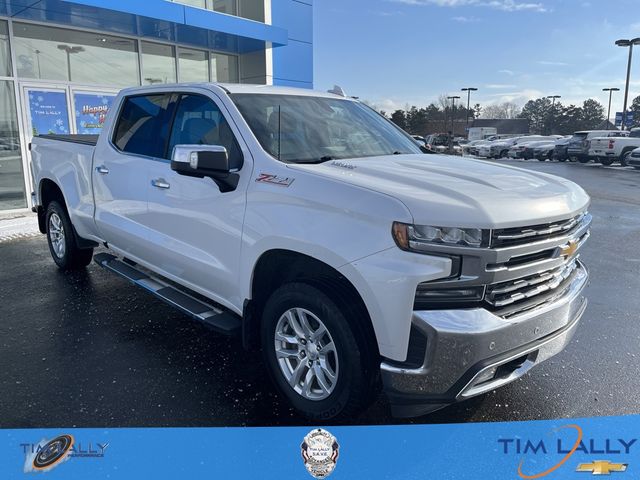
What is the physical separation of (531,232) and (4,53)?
10180 mm

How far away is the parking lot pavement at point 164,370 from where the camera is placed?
10.2 feet

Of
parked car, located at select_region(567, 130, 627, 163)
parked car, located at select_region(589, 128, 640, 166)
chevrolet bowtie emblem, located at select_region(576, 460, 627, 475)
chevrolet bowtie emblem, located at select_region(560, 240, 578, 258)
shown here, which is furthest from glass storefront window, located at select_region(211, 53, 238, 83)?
parked car, located at select_region(567, 130, 627, 163)

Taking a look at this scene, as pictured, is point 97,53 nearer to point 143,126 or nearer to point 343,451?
point 143,126

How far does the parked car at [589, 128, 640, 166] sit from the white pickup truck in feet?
75.6

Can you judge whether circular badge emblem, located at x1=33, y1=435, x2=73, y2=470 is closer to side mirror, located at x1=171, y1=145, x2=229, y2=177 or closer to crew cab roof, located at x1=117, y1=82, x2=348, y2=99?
side mirror, located at x1=171, y1=145, x2=229, y2=177

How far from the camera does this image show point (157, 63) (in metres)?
11.7

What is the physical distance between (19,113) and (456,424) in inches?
385

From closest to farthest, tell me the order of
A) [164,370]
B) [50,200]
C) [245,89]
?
1. [164,370]
2. [245,89]
3. [50,200]

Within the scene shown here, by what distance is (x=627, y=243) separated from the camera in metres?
7.89

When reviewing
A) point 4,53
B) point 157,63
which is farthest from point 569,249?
point 157,63

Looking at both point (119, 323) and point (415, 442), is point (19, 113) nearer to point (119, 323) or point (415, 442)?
point (119, 323)

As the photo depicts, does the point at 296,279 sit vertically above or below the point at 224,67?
below

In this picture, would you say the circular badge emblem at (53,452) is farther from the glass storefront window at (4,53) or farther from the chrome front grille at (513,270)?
the glass storefront window at (4,53)

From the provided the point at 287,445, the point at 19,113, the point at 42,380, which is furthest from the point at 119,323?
the point at 19,113
